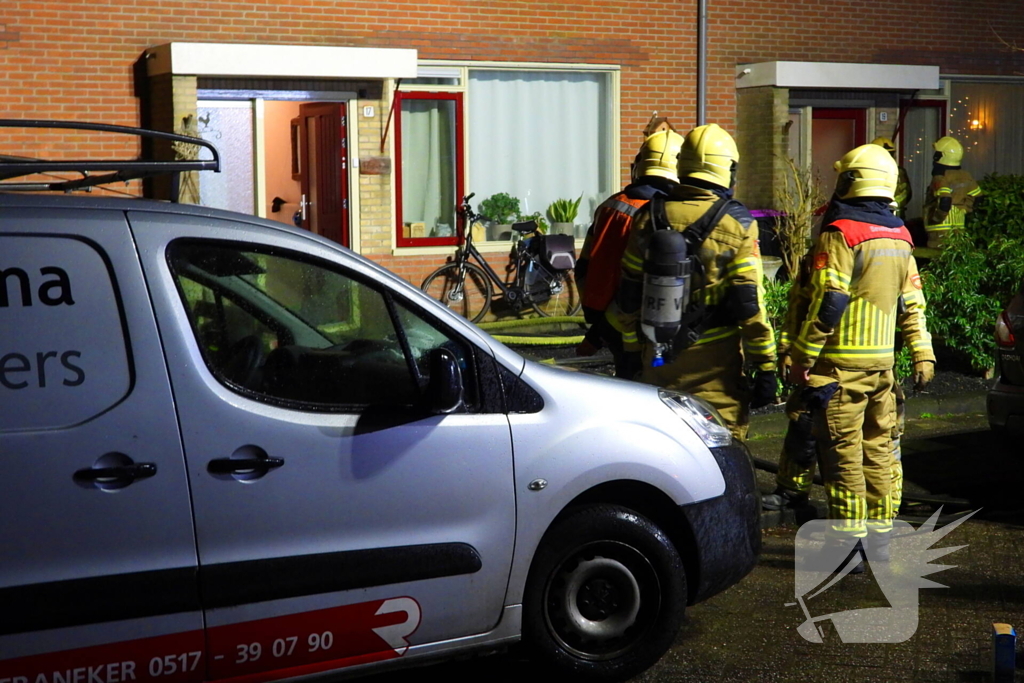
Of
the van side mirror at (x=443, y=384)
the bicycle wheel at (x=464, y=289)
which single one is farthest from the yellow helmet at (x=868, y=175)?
the bicycle wheel at (x=464, y=289)

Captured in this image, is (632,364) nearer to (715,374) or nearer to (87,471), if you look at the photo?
(715,374)

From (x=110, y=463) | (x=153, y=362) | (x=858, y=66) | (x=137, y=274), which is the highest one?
(x=858, y=66)

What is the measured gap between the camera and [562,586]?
4504mm

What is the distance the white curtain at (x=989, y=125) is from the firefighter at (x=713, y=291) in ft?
40.6

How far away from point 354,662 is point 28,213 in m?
1.74

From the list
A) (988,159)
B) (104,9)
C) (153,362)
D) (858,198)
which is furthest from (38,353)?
(988,159)

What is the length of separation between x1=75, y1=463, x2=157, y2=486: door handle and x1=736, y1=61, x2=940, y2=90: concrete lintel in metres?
12.3

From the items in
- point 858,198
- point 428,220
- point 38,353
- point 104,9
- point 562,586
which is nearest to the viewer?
point 38,353

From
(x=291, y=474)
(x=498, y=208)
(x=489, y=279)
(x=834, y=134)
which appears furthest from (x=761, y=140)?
(x=291, y=474)

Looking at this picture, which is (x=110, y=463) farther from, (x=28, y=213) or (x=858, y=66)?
(x=858, y=66)

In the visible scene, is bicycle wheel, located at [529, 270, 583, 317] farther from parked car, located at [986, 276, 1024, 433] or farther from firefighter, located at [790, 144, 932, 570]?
firefighter, located at [790, 144, 932, 570]

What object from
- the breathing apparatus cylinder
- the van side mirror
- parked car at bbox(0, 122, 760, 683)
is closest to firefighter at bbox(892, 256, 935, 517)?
the breathing apparatus cylinder

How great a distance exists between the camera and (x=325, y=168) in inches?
543

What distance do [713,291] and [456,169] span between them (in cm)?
842
